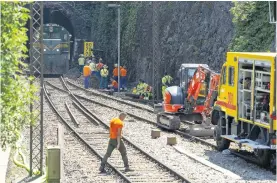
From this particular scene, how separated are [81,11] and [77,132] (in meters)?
45.1

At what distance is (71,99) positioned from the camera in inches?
1698

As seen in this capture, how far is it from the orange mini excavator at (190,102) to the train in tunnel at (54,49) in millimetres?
29233

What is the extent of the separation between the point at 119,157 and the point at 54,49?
3656cm

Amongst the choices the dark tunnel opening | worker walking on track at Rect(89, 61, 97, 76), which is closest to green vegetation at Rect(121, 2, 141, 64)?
worker walking on track at Rect(89, 61, 97, 76)

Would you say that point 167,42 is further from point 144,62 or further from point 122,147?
point 122,147

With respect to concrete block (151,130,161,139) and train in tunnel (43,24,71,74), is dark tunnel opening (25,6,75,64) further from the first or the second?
concrete block (151,130,161,139)

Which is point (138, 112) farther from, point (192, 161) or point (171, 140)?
point (192, 161)

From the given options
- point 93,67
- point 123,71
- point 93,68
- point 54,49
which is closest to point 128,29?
point 54,49

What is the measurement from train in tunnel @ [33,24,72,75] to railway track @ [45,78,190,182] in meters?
21.3

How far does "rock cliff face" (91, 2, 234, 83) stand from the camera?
133 ft

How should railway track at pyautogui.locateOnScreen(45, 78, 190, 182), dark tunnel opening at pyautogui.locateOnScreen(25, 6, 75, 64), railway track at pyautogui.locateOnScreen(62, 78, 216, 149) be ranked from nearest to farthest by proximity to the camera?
railway track at pyautogui.locateOnScreen(45, 78, 190, 182) → railway track at pyautogui.locateOnScreen(62, 78, 216, 149) → dark tunnel opening at pyautogui.locateOnScreen(25, 6, 75, 64)

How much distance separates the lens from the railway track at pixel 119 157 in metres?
18.8

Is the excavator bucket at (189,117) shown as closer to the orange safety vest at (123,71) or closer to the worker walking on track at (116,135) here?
the worker walking on track at (116,135)

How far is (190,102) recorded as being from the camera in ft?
93.3
